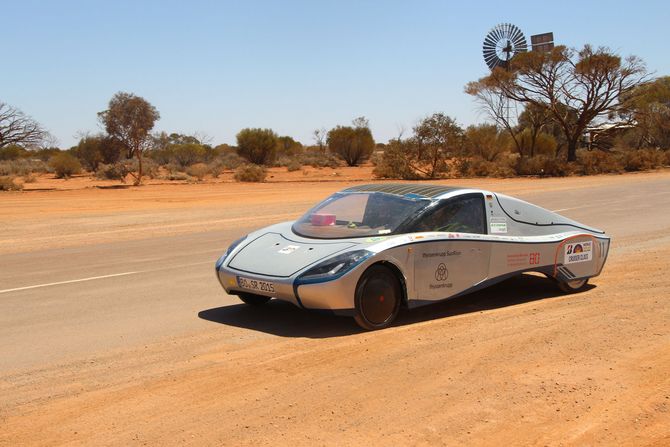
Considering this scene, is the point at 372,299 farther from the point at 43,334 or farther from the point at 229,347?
the point at 43,334

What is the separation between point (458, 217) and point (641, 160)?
4736 centimetres

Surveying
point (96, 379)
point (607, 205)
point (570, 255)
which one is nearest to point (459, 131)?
point (607, 205)

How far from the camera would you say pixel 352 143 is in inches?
2813

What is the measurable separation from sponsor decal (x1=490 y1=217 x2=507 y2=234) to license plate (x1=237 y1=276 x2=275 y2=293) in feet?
→ 8.00

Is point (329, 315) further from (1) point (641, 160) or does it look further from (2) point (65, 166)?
(2) point (65, 166)

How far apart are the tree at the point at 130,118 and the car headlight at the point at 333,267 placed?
36572mm

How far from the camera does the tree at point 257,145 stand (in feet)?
219

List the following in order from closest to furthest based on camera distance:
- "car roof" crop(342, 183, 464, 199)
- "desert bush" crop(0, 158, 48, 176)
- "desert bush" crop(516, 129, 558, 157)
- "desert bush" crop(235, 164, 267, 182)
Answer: "car roof" crop(342, 183, 464, 199), "desert bush" crop(235, 164, 267, 182), "desert bush" crop(0, 158, 48, 176), "desert bush" crop(516, 129, 558, 157)

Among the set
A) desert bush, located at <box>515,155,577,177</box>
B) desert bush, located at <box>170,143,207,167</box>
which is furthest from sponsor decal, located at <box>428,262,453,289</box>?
desert bush, located at <box>170,143,207,167</box>

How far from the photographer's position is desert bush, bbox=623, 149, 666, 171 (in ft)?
166

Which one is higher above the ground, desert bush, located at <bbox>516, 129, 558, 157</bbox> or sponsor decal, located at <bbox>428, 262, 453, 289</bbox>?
desert bush, located at <bbox>516, 129, 558, 157</bbox>

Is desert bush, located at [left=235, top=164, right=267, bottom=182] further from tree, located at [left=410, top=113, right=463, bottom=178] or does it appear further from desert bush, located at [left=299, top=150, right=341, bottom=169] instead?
desert bush, located at [left=299, top=150, right=341, bottom=169]

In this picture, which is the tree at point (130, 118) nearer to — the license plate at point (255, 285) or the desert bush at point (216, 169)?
the desert bush at point (216, 169)

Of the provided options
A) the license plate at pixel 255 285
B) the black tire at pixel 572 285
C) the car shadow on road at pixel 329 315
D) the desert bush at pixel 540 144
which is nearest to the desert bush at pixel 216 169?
the desert bush at pixel 540 144
